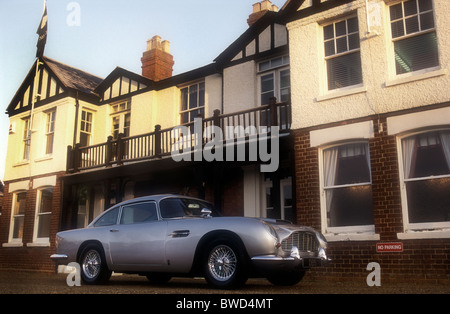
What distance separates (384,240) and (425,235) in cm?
80

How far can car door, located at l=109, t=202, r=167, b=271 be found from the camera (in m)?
7.82

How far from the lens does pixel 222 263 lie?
23.0 feet

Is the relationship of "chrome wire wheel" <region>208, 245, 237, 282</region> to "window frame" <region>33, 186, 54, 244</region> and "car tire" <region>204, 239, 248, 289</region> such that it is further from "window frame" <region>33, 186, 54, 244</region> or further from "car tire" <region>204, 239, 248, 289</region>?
"window frame" <region>33, 186, 54, 244</region>

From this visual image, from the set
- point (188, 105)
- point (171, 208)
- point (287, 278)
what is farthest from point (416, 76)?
point (188, 105)

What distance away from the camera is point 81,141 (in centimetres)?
1753

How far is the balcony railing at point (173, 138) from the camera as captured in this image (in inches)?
462

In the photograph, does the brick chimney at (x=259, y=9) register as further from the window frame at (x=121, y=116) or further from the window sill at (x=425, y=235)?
the window sill at (x=425, y=235)

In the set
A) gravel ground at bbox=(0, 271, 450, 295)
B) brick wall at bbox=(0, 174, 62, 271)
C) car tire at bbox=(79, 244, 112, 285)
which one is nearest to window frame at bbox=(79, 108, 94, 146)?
brick wall at bbox=(0, 174, 62, 271)

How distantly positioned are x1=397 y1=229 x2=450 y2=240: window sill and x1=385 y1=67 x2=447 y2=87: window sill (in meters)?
3.12

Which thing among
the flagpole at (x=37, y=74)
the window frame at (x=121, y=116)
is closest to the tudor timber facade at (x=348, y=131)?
the window frame at (x=121, y=116)

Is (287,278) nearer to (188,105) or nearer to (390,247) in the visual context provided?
(390,247)

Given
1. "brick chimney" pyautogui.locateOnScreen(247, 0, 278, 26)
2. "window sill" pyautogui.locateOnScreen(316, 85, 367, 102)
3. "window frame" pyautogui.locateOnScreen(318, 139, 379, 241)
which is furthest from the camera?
"brick chimney" pyautogui.locateOnScreen(247, 0, 278, 26)
